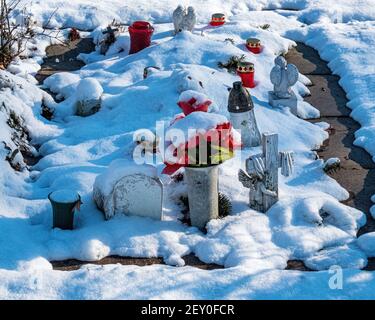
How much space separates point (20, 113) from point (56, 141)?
2.23ft

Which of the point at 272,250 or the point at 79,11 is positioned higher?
the point at 272,250

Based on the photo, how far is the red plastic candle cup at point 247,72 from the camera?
10492 millimetres

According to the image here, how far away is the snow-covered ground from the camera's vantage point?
6.19m

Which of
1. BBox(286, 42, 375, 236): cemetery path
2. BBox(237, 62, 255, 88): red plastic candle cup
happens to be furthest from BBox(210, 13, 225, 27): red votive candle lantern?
BBox(237, 62, 255, 88): red plastic candle cup

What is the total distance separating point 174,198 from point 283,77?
2998 mm

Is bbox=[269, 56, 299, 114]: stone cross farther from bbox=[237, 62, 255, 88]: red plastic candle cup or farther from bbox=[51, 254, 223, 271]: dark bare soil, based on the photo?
bbox=[51, 254, 223, 271]: dark bare soil

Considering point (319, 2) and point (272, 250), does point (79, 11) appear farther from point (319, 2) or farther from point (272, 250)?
point (272, 250)

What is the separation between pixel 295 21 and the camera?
14.3m

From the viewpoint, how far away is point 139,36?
11.9 meters

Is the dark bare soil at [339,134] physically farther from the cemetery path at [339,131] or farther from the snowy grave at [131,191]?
the snowy grave at [131,191]

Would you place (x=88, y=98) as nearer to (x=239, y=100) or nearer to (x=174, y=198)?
(x=239, y=100)

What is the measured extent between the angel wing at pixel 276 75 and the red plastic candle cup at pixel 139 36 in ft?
9.07

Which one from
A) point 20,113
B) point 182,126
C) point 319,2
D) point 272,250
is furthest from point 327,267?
point 319,2

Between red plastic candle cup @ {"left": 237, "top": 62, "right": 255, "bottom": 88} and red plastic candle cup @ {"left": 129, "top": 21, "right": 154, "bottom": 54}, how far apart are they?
204 cm
